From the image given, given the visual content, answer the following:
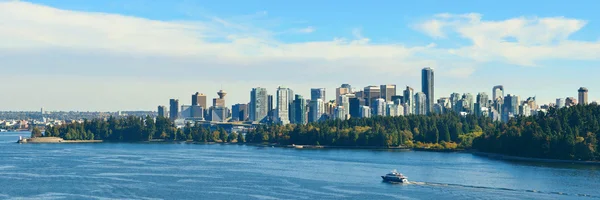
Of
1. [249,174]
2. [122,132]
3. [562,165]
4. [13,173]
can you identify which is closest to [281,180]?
[249,174]

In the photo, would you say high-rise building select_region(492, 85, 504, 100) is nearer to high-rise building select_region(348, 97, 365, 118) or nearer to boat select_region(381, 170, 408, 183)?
high-rise building select_region(348, 97, 365, 118)

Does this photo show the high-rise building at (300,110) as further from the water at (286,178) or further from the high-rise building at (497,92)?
the water at (286,178)

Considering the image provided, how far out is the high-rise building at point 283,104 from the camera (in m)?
168

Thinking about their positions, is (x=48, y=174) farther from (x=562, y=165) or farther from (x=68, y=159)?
(x=562, y=165)

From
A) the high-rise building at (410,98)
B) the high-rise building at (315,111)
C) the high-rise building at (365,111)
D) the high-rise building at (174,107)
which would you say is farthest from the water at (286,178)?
the high-rise building at (174,107)

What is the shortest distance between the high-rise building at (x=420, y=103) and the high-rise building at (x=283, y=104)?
24.8 meters

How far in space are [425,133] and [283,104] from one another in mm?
95540

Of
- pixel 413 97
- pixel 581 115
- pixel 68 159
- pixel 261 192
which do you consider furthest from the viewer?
pixel 413 97

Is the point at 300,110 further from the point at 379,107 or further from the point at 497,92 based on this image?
the point at 497,92

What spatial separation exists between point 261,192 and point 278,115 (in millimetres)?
131496

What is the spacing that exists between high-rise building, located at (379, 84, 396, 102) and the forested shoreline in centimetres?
7670

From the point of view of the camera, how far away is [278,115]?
550ft

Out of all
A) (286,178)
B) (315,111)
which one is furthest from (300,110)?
(286,178)

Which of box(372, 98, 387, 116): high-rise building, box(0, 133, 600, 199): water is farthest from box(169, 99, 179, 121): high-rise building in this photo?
box(0, 133, 600, 199): water
